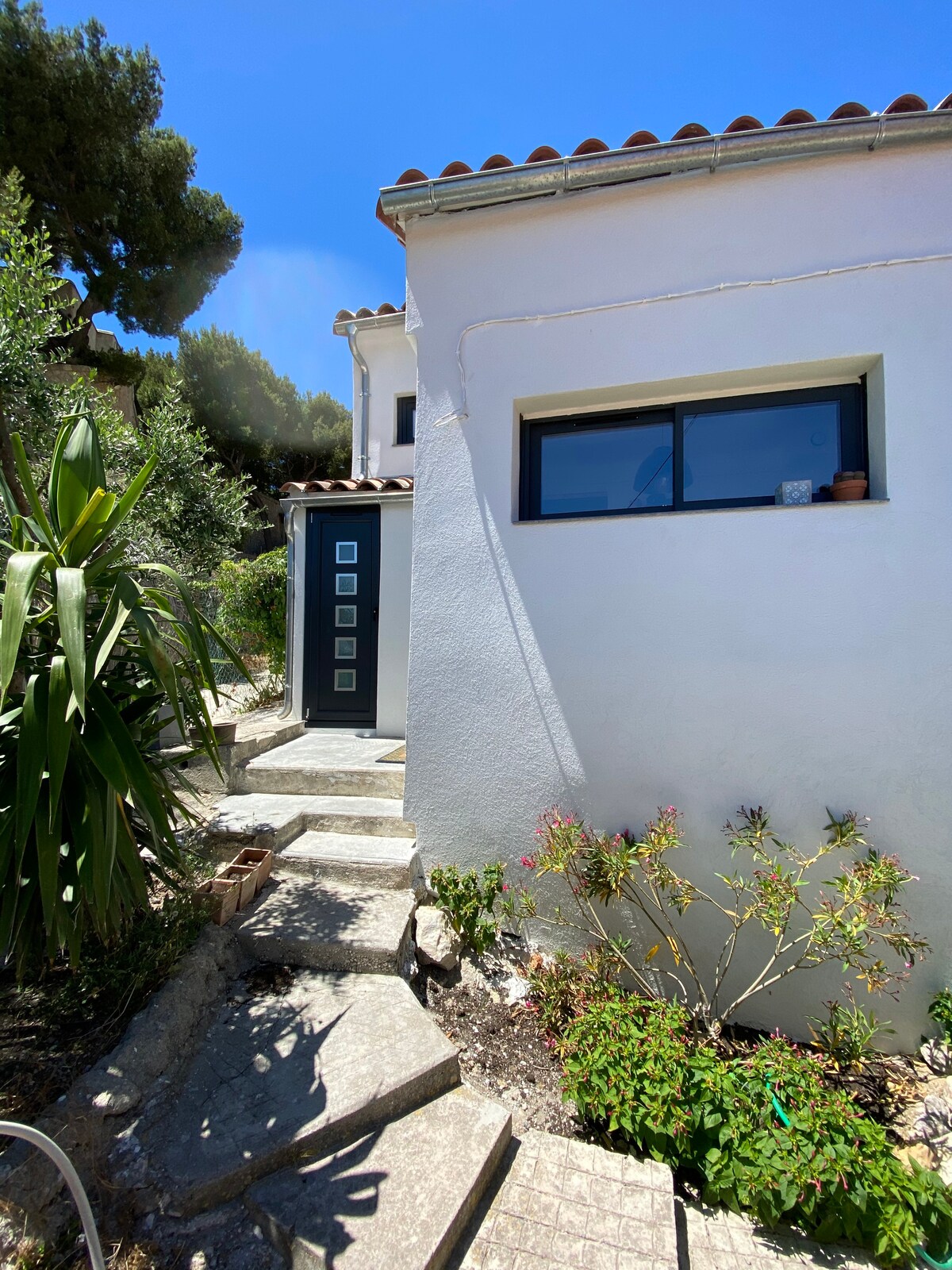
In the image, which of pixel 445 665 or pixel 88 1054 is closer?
pixel 88 1054

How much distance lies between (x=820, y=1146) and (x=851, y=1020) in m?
1.17

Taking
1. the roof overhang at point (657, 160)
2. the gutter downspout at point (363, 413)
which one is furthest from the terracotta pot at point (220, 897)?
the gutter downspout at point (363, 413)

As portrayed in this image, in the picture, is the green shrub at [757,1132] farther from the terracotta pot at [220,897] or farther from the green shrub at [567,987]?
the terracotta pot at [220,897]

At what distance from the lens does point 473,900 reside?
14.2 feet

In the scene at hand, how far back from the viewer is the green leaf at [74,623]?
2172 millimetres

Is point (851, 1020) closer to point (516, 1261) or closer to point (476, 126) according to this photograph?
point (516, 1261)

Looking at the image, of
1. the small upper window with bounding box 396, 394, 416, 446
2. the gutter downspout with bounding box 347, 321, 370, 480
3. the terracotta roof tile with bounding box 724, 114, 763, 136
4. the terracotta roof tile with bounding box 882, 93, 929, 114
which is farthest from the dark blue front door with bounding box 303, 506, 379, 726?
the terracotta roof tile with bounding box 882, 93, 929, 114

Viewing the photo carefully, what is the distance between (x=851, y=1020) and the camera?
3.53 meters

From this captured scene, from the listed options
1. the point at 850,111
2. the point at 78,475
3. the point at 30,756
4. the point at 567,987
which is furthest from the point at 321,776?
the point at 850,111

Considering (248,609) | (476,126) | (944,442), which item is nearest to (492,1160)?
(944,442)

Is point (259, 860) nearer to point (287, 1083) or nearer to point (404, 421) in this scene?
point (287, 1083)

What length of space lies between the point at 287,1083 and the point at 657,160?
650cm

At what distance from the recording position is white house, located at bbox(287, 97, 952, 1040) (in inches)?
152

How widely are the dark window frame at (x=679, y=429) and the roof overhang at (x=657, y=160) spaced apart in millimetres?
1616
